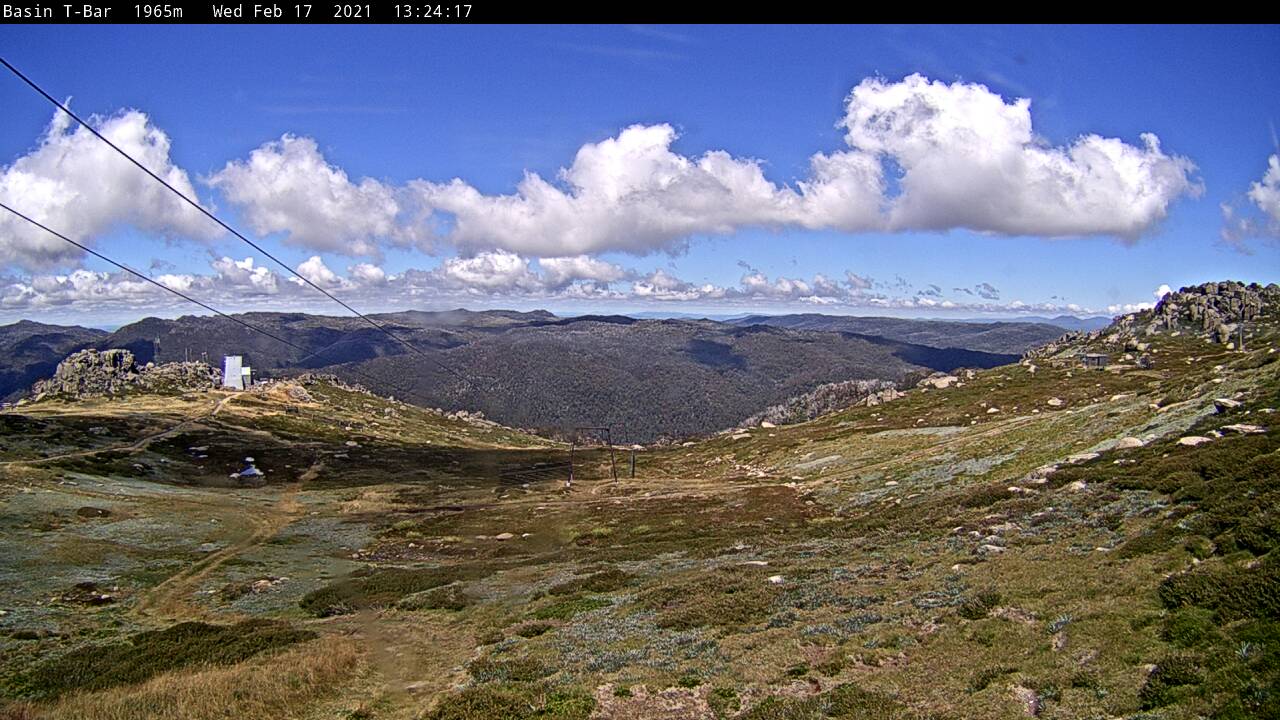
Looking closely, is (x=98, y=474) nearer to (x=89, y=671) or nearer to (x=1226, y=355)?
(x=89, y=671)

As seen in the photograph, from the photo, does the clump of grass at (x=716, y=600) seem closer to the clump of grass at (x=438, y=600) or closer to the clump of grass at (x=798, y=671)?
the clump of grass at (x=798, y=671)

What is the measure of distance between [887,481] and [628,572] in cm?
3486

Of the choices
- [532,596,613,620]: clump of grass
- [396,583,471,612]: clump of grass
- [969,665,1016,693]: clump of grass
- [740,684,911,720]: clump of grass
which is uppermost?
[969,665,1016,693]: clump of grass

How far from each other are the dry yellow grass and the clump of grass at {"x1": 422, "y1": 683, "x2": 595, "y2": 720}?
5042mm

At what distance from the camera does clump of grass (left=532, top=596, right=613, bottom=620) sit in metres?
32.1

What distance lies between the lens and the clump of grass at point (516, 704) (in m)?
19.2

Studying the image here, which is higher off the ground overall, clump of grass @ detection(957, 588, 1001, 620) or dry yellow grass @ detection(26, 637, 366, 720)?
clump of grass @ detection(957, 588, 1001, 620)

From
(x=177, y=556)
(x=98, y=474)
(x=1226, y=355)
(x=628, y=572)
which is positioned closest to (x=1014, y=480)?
(x=628, y=572)

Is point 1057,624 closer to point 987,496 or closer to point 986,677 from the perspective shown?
point 986,677

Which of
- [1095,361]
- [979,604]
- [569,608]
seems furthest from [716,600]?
[1095,361]

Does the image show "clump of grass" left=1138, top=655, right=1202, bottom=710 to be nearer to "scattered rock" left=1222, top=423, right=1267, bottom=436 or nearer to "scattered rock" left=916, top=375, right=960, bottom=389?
"scattered rock" left=1222, top=423, right=1267, bottom=436

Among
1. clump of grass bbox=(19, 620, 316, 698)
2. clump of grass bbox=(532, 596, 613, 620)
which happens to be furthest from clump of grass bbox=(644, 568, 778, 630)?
clump of grass bbox=(19, 620, 316, 698)

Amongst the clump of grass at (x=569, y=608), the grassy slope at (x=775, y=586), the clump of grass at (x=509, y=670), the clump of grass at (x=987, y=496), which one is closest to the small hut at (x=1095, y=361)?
the grassy slope at (x=775, y=586)

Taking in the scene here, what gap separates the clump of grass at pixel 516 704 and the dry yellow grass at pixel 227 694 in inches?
198
